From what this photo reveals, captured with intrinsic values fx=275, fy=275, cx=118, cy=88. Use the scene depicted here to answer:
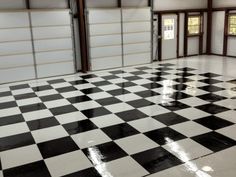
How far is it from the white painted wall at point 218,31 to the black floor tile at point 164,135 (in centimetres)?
747

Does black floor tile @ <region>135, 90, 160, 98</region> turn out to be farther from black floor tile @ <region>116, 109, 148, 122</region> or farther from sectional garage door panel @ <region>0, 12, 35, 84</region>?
sectional garage door panel @ <region>0, 12, 35, 84</region>

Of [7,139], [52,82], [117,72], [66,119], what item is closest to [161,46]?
[117,72]

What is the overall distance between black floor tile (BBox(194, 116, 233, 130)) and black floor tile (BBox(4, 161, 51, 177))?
Answer: 94.2 inches

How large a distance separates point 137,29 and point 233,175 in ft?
22.3

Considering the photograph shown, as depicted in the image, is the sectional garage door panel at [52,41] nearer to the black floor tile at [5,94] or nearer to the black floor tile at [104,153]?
the black floor tile at [5,94]

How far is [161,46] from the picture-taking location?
9.74m

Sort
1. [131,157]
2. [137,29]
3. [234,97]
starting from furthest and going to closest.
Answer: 1. [137,29]
2. [234,97]
3. [131,157]

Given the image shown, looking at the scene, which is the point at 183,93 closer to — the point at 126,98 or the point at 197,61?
the point at 126,98

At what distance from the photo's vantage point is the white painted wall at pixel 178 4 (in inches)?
372

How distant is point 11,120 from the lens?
4633mm

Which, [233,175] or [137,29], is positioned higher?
[137,29]

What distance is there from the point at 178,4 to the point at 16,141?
7955mm

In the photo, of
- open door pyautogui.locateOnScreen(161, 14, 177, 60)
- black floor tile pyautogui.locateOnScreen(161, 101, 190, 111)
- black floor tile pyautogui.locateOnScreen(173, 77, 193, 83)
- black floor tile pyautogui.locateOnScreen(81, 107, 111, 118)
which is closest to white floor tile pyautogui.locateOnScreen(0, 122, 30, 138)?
black floor tile pyautogui.locateOnScreen(81, 107, 111, 118)

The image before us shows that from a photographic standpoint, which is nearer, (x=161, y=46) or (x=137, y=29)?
(x=137, y=29)
